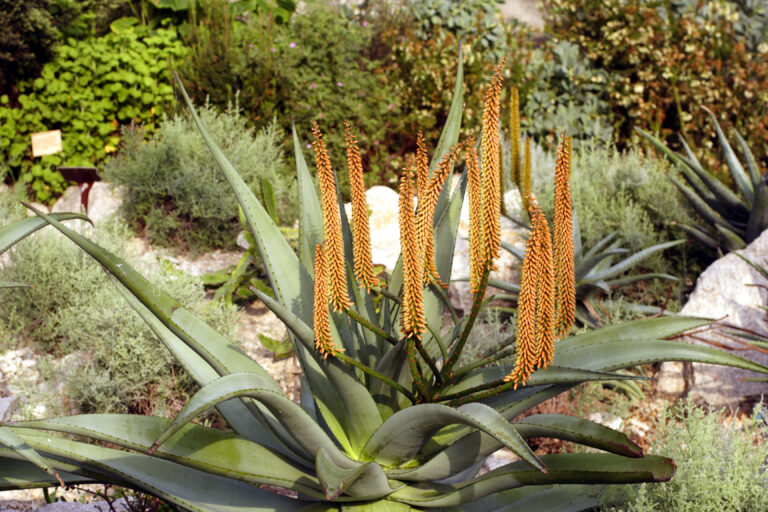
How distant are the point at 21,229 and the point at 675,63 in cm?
674

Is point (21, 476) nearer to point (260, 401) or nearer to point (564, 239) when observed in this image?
point (260, 401)

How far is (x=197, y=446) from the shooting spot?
170cm

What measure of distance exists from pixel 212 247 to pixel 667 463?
4554 millimetres

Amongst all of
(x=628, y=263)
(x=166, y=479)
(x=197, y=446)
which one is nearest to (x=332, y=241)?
(x=197, y=446)

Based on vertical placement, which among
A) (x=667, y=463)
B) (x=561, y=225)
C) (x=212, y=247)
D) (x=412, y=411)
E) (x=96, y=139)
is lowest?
(x=212, y=247)

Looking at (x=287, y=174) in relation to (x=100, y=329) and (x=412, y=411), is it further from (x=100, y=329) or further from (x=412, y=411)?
(x=412, y=411)

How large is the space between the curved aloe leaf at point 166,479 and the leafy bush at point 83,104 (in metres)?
5.58

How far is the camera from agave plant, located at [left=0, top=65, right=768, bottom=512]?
4.98 feet

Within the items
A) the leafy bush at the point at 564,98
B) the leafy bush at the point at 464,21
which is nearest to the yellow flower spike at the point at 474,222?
the leafy bush at the point at 564,98

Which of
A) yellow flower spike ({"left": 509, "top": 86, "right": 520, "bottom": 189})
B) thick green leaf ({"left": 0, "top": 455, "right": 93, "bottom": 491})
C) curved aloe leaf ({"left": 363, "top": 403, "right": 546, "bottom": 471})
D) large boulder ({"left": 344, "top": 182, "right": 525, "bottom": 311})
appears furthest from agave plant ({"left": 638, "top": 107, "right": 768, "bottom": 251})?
thick green leaf ({"left": 0, "top": 455, "right": 93, "bottom": 491})

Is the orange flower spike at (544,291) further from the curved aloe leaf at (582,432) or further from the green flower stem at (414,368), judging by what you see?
the green flower stem at (414,368)

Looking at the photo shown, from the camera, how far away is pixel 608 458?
169cm

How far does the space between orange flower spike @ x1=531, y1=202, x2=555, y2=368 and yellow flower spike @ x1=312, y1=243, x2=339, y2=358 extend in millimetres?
453

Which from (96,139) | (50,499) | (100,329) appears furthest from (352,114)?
(50,499)
